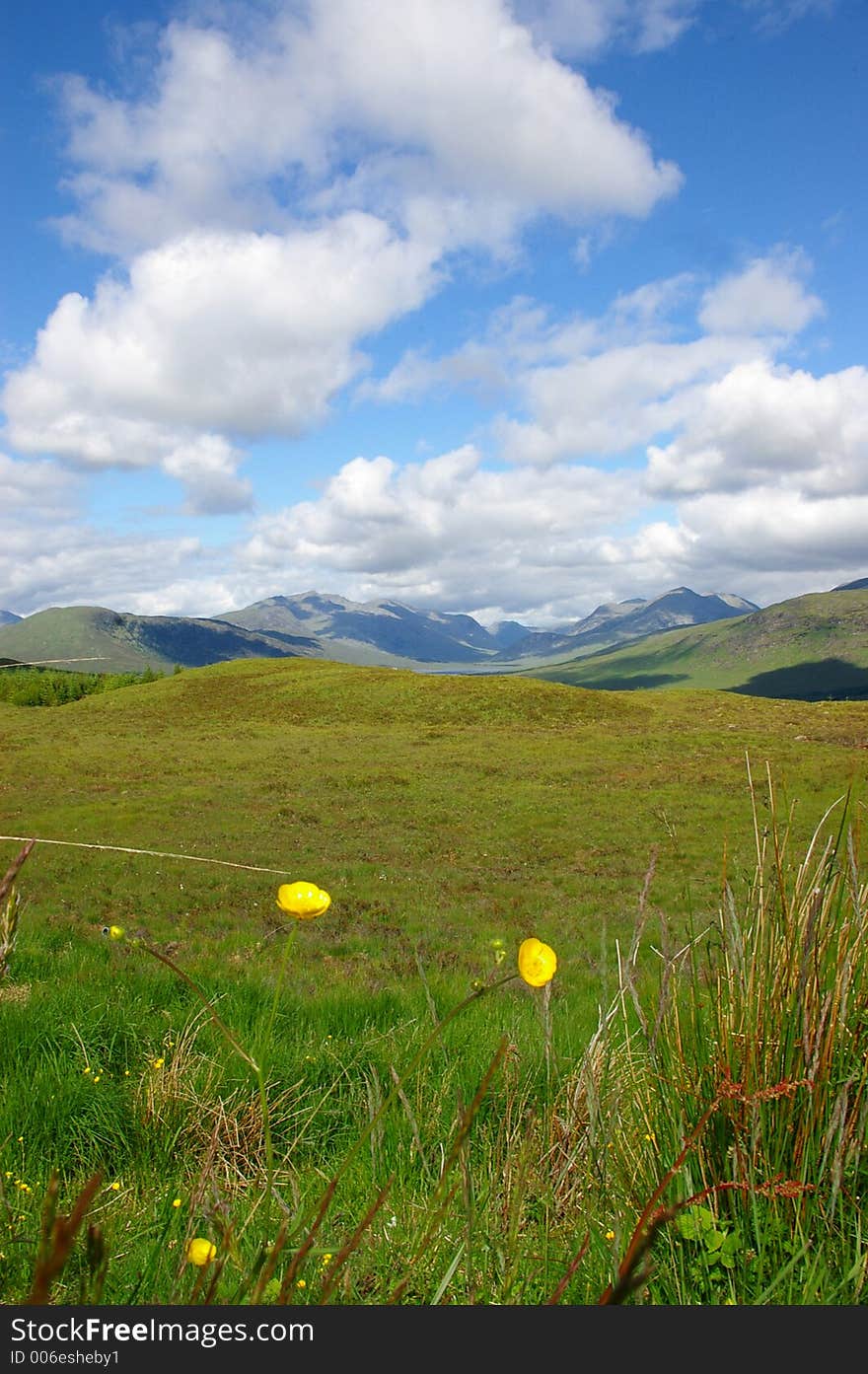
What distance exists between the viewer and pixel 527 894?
18.9 metres

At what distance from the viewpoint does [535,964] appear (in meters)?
1.56

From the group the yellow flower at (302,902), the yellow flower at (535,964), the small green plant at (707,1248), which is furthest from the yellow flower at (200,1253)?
the small green plant at (707,1248)

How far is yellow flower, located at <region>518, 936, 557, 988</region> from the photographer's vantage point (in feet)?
5.00

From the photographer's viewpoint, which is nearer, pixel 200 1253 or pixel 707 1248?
pixel 200 1253

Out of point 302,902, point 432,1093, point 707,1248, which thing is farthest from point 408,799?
point 302,902

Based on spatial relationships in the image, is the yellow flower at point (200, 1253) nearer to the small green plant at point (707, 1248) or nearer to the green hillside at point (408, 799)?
the small green plant at point (707, 1248)

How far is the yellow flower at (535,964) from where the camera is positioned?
152cm

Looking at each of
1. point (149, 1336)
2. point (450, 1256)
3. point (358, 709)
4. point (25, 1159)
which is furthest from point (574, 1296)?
point (358, 709)

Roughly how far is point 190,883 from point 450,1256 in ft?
57.4

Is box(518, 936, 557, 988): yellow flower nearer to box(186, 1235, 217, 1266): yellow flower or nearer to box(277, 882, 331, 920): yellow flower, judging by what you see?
box(277, 882, 331, 920): yellow flower

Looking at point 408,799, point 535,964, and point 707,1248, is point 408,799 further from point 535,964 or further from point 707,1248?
point 535,964

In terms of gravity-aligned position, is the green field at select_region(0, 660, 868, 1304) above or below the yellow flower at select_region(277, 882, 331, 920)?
below

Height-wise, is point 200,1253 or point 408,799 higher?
point 200,1253

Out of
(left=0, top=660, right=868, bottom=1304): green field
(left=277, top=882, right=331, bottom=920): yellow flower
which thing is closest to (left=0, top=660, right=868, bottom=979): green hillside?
(left=0, top=660, right=868, bottom=1304): green field
